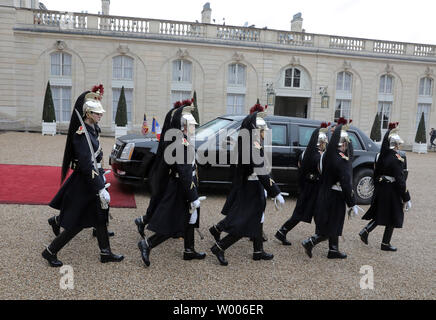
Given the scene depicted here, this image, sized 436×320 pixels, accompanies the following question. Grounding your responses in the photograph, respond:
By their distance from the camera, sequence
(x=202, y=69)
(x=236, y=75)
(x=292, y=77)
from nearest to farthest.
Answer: (x=202, y=69)
(x=236, y=75)
(x=292, y=77)

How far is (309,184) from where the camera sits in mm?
5703

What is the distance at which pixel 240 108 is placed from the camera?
87.0ft

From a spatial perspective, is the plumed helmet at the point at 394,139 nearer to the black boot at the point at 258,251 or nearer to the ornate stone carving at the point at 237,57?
the black boot at the point at 258,251

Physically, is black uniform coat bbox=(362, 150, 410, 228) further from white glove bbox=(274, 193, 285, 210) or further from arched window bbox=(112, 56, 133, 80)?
arched window bbox=(112, 56, 133, 80)

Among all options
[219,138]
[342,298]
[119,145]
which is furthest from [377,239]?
[119,145]

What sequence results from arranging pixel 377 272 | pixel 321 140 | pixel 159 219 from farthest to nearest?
pixel 321 140
pixel 377 272
pixel 159 219

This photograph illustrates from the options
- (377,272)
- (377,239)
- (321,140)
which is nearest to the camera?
(377,272)

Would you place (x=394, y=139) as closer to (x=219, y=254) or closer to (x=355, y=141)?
(x=219, y=254)

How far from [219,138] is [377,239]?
11.9ft

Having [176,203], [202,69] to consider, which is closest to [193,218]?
[176,203]

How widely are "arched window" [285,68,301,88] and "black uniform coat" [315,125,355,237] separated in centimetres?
2278

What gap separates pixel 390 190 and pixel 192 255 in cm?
313
